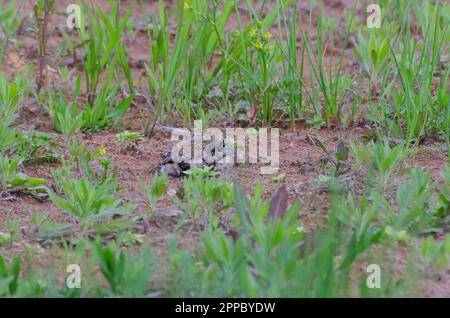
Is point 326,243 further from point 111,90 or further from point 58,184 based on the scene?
point 111,90

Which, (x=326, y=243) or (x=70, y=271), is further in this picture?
(x=70, y=271)

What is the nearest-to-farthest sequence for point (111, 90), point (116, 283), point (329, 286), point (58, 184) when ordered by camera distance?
point (329, 286), point (116, 283), point (58, 184), point (111, 90)

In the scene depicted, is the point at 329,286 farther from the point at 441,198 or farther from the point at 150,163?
the point at 150,163

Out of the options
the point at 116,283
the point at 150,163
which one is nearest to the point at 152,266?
the point at 116,283

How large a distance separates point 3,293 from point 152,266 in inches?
16.6

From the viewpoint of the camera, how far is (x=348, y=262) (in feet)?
7.29

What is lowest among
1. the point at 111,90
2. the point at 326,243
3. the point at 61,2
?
the point at 326,243

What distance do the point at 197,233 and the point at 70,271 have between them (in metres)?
0.47

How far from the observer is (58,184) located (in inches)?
120

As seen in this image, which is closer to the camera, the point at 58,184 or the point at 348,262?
the point at 348,262

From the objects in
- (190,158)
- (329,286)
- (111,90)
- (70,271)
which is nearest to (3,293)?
(70,271)

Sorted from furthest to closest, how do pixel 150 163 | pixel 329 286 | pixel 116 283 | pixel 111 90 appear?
pixel 111 90
pixel 150 163
pixel 116 283
pixel 329 286

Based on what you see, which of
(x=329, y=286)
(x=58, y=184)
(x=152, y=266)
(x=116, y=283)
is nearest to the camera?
(x=329, y=286)

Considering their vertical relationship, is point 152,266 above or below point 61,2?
below
